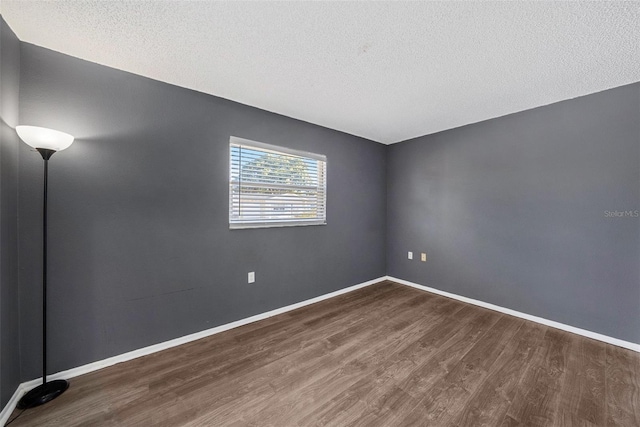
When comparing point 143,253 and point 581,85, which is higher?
point 581,85

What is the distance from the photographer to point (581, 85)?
217 centimetres

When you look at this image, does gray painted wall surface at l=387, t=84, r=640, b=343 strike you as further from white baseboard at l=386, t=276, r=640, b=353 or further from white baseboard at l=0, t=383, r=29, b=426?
white baseboard at l=0, t=383, r=29, b=426

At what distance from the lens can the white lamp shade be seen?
1.38 meters

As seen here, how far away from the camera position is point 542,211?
8.62 ft

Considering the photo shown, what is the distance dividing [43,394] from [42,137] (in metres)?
1.62

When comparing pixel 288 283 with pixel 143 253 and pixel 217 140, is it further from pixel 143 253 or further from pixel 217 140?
pixel 217 140

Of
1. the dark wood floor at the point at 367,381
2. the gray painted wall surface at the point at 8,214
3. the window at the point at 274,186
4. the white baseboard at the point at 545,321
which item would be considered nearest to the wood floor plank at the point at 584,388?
the dark wood floor at the point at 367,381

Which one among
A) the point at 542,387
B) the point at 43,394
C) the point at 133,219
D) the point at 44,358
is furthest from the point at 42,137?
the point at 542,387

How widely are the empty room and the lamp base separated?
0.4 inches

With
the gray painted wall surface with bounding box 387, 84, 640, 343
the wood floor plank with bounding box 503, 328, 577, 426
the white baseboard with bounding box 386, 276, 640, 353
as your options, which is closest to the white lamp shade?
the wood floor plank with bounding box 503, 328, 577, 426

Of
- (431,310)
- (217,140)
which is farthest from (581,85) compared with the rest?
(217,140)

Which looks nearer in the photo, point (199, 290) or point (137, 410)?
point (137, 410)

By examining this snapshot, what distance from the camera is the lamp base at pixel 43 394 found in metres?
1.46

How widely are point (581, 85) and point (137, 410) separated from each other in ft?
14.1
